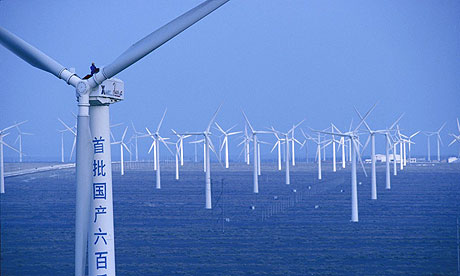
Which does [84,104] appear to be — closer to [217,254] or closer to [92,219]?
[92,219]

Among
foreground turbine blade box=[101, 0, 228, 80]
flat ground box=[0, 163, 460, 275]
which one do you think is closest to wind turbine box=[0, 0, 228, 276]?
foreground turbine blade box=[101, 0, 228, 80]

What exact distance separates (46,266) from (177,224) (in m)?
22.3

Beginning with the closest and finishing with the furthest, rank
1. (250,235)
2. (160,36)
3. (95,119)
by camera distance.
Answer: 1. (160,36)
2. (95,119)
3. (250,235)

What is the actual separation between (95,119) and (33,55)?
114 inches

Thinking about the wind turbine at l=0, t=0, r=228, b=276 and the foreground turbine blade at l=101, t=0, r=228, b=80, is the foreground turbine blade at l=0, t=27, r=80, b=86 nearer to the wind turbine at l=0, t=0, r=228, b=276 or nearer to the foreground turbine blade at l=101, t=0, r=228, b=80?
the wind turbine at l=0, t=0, r=228, b=276

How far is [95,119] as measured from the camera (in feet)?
68.2

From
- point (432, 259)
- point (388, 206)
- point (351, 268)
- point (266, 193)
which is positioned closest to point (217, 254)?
point (351, 268)

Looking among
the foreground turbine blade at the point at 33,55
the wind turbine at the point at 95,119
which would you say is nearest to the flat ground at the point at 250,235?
the wind turbine at the point at 95,119

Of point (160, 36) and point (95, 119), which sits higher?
point (160, 36)

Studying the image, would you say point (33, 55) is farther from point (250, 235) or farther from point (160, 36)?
point (250, 235)

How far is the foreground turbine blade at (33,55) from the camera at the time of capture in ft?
67.2

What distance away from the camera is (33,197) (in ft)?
322

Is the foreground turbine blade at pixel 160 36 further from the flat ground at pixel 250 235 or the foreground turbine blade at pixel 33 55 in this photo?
the flat ground at pixel 250 235

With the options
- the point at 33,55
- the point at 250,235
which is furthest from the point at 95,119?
the point at 250,235
